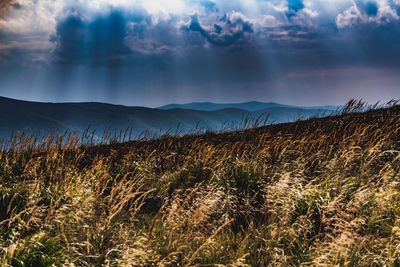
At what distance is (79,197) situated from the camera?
4.46 metres

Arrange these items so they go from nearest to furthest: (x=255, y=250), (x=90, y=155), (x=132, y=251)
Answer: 1. (x=132, y=251)
2. (x=255, y=250)
3. (x=90, y=155)

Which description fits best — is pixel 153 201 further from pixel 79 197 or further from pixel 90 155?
pixel 90 155

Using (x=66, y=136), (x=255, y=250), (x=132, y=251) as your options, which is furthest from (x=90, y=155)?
(x=255, y=250)

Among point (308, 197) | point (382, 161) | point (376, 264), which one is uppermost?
point (382, 161)

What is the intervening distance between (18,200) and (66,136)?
321 centimetres

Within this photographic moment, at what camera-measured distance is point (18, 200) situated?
467cm

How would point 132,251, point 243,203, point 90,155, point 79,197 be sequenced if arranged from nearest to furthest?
point 132,251 < point 79,197 < point 243,203 < point 90,155

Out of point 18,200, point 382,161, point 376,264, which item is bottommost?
point 18,200

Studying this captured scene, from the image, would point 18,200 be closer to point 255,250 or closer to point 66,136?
point 66,136

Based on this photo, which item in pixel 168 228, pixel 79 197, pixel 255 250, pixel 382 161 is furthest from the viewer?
pixel 382 161

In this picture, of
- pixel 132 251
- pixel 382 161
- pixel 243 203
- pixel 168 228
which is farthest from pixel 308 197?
pixel 382 161

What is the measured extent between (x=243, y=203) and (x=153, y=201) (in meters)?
1.77

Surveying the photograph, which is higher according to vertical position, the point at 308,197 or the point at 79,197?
the point at 308,197

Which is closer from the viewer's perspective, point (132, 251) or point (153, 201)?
point (132, 251)
